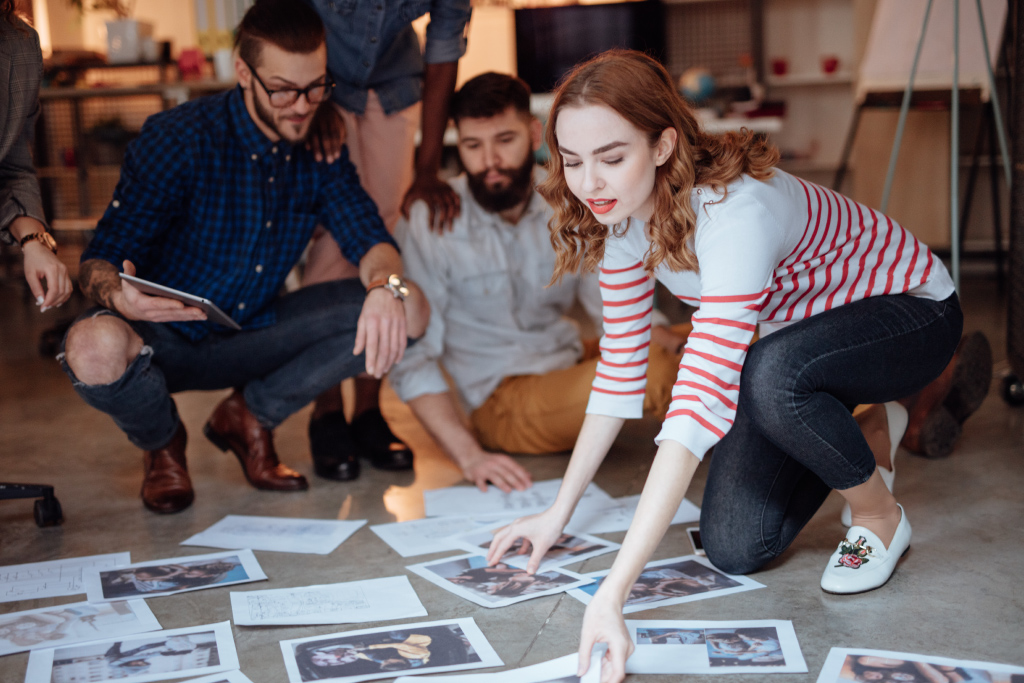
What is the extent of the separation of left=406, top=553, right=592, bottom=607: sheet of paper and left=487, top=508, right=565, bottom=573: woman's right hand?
0.8 inches

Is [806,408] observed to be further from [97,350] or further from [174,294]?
[97,350]

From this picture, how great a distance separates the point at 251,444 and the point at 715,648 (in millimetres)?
1249

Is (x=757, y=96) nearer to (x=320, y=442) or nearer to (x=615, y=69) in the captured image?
(x=320, y=442)

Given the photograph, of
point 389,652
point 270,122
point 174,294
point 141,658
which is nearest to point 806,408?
point 389,652

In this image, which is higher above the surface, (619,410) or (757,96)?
(757,96)

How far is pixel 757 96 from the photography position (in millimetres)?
5062

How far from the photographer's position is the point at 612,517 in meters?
1.84

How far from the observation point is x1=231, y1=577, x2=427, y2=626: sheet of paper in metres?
1.45

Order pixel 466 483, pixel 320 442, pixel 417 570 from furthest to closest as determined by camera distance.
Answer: pixel 320 442 → pixel 466 483 → pixel 417 570

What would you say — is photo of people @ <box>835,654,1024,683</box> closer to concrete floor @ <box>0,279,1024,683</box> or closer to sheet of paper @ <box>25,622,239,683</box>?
concrete floor @ <box>0,279,1024,683</box>

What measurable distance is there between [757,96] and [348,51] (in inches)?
131

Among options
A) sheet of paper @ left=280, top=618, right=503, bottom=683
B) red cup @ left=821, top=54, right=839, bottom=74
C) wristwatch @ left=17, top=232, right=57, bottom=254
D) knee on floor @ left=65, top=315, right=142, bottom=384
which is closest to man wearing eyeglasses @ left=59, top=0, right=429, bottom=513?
knee on floor @ left=65, top=315, right=142, bottom=384

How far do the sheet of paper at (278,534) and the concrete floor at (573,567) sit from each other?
30mm

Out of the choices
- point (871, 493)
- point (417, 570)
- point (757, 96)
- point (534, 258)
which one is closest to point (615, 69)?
point (871, 493)
